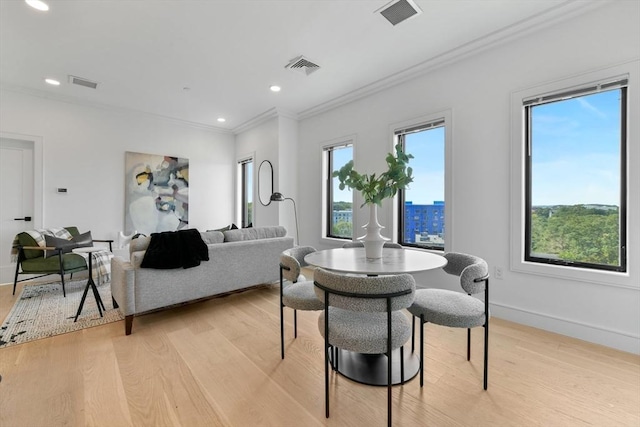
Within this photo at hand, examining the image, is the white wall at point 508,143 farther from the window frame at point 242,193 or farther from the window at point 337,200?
the window frame at point 242,193

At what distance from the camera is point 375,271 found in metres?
1.63

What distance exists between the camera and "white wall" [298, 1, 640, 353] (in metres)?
Answer: 2.18

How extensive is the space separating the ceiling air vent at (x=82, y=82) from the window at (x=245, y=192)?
9.09ft

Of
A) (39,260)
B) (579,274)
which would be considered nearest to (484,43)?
(579,274)

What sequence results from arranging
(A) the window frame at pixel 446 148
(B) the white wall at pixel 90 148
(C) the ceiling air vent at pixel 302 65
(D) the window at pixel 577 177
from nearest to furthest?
(D) the window at pixel 577 177 < (A) the window frame at pixel 446 148 < (C) the ceiling air vent at pixel 302 65 < (B) the white wall at pixel 90 148

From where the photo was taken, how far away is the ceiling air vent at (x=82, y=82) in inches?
147

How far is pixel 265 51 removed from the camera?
123 inches

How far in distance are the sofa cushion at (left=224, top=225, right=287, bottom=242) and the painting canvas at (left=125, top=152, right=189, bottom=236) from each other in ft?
9.24

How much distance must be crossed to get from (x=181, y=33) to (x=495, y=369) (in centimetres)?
398

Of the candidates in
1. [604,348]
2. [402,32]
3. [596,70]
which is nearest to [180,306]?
[402,32]

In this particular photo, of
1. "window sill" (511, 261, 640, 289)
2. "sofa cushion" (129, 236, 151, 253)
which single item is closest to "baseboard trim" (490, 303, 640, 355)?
"window sill" (511, 261, 640, 289)

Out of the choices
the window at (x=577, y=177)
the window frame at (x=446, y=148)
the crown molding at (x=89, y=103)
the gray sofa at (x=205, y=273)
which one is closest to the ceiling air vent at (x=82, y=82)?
the crown molding at (x=89, y=103)

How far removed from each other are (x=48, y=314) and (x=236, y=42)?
3.45m

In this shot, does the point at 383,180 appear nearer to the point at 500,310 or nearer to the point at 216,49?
the point at 500,310
